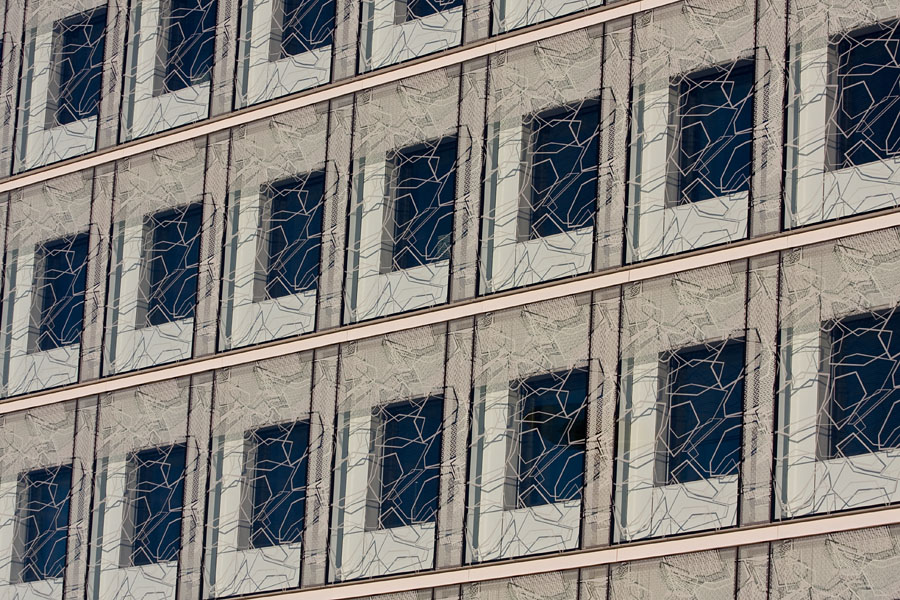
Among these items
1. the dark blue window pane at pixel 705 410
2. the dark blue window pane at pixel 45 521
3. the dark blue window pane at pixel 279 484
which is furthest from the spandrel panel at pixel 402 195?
the dark blue window pane at pixel 45 521

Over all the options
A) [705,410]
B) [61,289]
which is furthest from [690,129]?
[61,289]

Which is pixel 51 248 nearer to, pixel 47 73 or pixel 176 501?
pixel 47 73

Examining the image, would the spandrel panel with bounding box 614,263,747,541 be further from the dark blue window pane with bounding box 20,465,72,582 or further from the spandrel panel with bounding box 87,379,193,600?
the dark blue window pane with bounding box 20,465,72,582

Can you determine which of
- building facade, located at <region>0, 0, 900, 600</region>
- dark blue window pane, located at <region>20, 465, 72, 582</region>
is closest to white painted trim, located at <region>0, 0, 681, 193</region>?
building facade, located at <region>0, 0, 900, 600</region>

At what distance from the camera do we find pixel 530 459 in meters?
32.3

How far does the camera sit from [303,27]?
3684cm

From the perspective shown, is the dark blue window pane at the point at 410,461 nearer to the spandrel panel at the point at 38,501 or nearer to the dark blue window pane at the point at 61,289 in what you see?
the spandrel panel at the point at 38,501

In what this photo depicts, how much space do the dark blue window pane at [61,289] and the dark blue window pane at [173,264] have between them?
5.23ft

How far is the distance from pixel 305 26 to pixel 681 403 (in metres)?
9.98

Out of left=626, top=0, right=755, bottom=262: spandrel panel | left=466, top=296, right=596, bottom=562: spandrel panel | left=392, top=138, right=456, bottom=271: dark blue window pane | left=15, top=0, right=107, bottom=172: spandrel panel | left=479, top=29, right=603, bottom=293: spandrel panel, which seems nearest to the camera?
left=626, top=0, right=755, bottom=262: spandrel panel

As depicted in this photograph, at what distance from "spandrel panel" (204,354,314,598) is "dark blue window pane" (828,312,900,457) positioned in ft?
28.3

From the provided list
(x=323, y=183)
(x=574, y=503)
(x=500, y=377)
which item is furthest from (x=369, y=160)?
(x=574, y=503)

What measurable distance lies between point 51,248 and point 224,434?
5.97 metres

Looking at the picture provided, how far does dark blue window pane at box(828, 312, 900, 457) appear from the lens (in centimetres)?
2920
